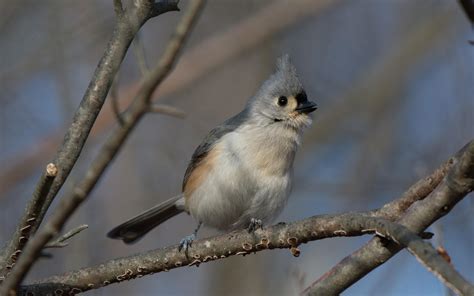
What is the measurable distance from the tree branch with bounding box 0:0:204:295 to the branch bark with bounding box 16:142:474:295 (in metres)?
0.83

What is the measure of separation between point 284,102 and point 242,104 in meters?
2.70

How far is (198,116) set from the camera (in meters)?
6.38

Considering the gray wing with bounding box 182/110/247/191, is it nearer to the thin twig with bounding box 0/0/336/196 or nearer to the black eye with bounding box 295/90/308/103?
the black eye with bounding box 295/90/308/103

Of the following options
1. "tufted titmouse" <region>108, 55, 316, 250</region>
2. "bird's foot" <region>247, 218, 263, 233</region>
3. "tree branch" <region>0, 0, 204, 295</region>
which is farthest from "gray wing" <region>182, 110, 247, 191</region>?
"tree branch" <region>0, 0, 204, 295</region>

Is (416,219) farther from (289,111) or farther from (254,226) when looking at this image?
(289,111)

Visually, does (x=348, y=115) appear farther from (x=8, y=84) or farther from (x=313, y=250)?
(x=8, y=84)

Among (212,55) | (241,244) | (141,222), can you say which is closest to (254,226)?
(241,244)

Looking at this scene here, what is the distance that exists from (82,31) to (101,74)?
3.16 meters

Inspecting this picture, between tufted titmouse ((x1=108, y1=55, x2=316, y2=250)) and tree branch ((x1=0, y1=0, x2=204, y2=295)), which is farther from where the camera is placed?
tufted titmouse ((x1=108, y1=55, x2=316, y2=250))

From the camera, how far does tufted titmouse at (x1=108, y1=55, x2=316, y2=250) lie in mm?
3549

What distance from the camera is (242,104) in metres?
6.54

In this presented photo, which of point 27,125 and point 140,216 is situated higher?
point 27,125

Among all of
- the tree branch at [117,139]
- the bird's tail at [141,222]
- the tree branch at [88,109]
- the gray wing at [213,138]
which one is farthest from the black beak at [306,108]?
the tree branch at [117,139]

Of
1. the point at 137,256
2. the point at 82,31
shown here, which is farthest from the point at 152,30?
the point at 137,256
